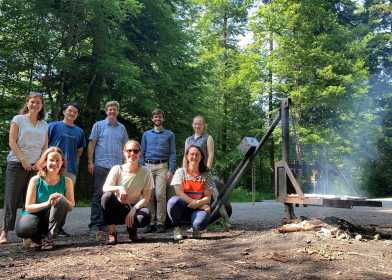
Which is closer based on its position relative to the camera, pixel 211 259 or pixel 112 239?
pixel 211 259

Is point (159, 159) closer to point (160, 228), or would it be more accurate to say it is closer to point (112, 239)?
point (160, 228)

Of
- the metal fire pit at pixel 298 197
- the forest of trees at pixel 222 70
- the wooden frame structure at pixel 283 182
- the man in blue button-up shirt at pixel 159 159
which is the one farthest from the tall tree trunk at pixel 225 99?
the man in blue button-up shirt at pixel 159 159

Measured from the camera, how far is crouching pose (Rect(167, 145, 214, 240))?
17.7ft

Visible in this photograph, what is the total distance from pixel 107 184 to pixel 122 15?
33.8 feet

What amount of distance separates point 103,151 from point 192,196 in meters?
1.41

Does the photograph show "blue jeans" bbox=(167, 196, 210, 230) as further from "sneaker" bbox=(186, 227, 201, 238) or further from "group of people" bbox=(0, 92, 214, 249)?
"sneaker" bbox=(186, 227, 201, 238)

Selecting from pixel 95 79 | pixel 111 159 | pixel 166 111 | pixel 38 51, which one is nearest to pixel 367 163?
pixel 166 111

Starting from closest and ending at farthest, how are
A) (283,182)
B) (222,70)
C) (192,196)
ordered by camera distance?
(192,196), (283,182), (222,70)

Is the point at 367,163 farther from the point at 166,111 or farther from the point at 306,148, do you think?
the point at 166,111

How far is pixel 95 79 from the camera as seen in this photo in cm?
1625

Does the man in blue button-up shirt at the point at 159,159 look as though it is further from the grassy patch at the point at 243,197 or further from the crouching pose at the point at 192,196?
the grassy patch at the point at 243,197

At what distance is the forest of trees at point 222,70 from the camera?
1463 centimetres

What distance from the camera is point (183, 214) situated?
18.0ft

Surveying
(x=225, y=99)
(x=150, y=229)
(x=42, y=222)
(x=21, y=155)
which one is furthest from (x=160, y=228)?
(x=225, y=99)
